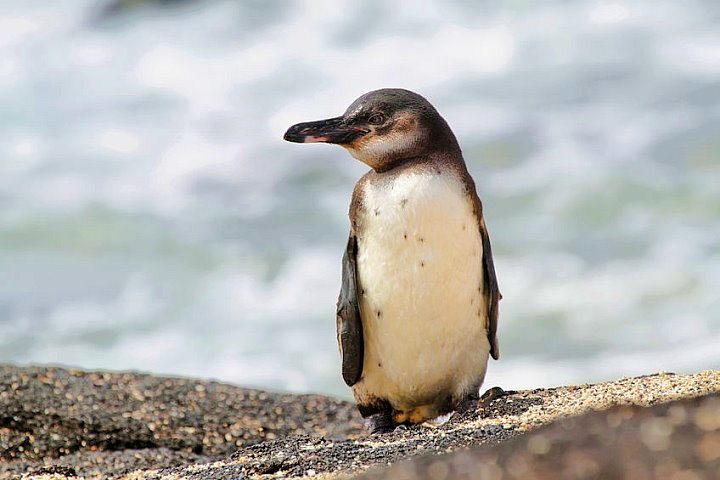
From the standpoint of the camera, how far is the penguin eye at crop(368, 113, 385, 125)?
4.97 metres

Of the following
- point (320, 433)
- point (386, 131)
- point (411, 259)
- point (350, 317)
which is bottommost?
point (320, 433)

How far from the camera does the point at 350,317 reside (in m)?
5.09

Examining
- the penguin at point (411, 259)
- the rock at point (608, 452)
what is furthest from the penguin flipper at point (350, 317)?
the rock at point (608, 452)

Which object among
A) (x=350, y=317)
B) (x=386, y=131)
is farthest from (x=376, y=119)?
(x=350, y=317)

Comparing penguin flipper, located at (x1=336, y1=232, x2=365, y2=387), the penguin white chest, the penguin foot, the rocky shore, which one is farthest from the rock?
the penguin foot

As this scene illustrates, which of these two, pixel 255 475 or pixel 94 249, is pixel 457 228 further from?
pixel 94 249

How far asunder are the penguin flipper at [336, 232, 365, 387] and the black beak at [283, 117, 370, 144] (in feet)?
1.40

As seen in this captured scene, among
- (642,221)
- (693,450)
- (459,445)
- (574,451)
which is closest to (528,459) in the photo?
(574,451)

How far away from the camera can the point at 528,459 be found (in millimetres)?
2496

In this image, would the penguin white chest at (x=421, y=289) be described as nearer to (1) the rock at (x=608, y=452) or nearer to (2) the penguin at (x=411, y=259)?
(2) the penguin at (x=411, y=259)

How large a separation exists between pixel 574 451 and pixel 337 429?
4238 millimetres

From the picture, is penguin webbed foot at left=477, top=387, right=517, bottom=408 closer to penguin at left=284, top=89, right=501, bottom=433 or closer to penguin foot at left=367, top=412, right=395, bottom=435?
penguin at left=284, top=89, right=501, bottom=433

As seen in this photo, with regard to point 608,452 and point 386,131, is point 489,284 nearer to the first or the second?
point 386,131

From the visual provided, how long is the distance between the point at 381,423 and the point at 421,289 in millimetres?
742
